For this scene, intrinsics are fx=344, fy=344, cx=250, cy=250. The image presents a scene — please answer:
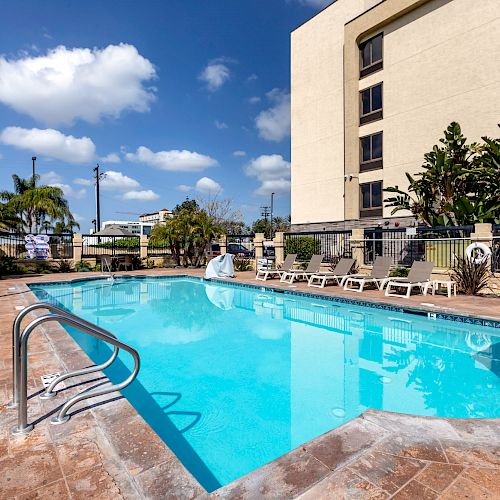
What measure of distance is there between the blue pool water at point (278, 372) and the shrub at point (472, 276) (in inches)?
123

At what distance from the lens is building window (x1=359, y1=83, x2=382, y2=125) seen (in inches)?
830

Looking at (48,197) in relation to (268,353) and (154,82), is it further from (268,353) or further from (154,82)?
(268,353)

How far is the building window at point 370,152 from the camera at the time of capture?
21094 millimetres

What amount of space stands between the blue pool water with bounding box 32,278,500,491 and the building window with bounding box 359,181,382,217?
41.4 ft

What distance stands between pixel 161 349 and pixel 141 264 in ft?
47.8

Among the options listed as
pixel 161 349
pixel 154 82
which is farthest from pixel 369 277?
pixel 154 82

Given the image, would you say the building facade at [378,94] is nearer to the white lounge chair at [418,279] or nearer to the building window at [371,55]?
the building window at [371,55]

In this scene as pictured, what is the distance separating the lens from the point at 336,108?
2280 centimetres

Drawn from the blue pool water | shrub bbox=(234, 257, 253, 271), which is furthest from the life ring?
shrub bbox=(234, 257, 253, 271)

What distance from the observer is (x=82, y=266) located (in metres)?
18.7

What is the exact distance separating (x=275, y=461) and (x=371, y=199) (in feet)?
68.3

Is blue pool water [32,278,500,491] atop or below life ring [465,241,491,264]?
below

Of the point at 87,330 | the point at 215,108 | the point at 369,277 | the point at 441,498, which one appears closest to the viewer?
the point at 441,498

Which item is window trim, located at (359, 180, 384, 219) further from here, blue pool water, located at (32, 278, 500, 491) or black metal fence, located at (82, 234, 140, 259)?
black metal fence, located at (82, 234, 140, 259)
